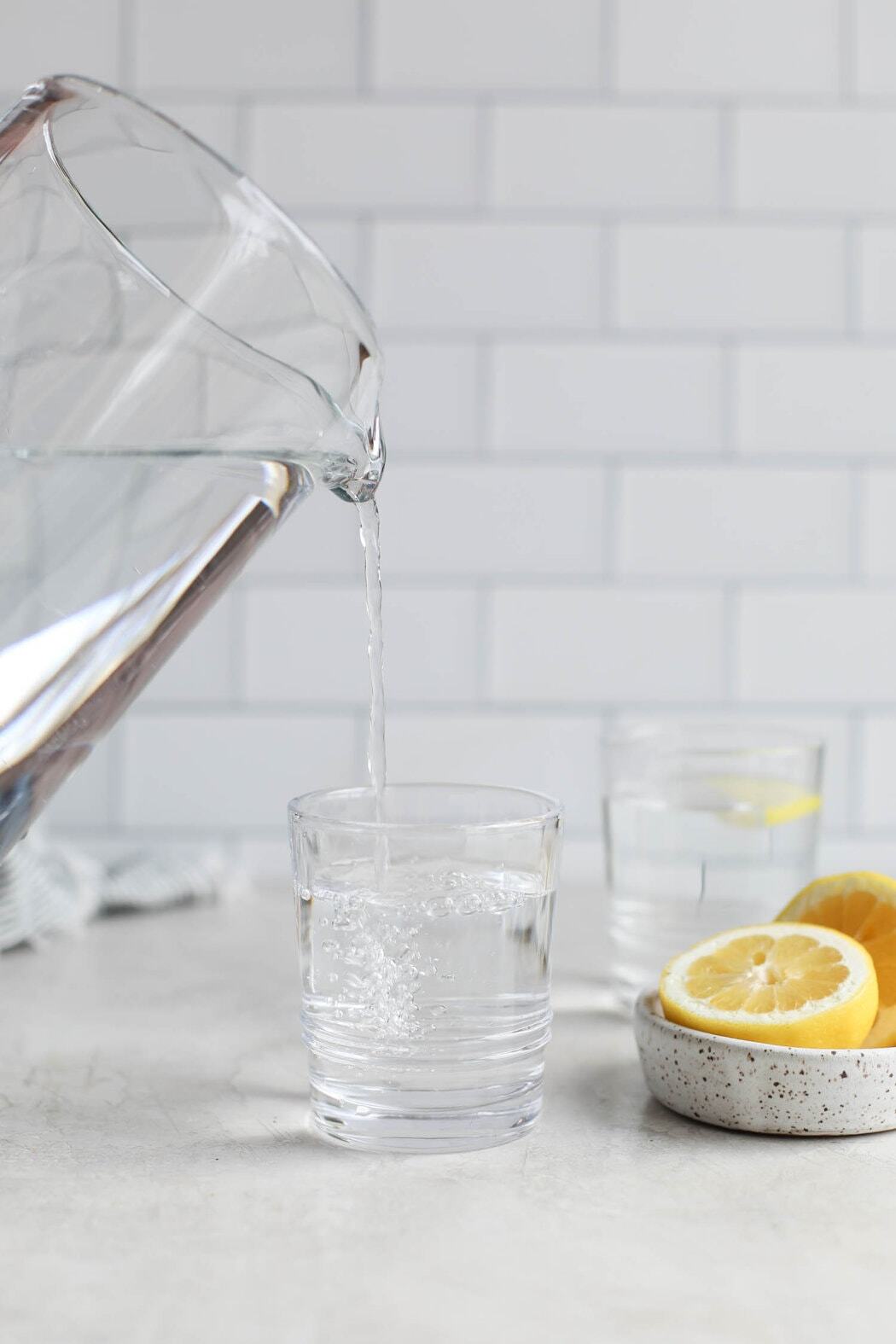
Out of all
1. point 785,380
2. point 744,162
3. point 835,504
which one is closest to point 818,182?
point 744,162

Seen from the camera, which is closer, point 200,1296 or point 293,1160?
point 200,1296

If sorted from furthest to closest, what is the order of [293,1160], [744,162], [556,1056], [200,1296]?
[744,162] → [556,1056] → [293,1160] → [200,1296]

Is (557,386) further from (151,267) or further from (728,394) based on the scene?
(151,267)

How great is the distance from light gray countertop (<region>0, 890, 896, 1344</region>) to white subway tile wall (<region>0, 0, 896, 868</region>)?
513 millimetres

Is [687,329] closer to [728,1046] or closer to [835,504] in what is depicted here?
[835,504]

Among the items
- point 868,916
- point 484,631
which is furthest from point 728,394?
point 868,916

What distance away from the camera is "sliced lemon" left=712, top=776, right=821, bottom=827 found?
769 millimetres

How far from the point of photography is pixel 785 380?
122cm

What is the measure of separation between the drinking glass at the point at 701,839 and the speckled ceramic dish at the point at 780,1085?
155 mm

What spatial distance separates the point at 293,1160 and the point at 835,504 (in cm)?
83

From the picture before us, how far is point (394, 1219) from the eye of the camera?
1.71 ft

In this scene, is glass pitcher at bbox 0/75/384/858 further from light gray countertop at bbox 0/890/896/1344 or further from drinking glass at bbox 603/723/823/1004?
Result: drinking glass at bbox 603/723/823/1004

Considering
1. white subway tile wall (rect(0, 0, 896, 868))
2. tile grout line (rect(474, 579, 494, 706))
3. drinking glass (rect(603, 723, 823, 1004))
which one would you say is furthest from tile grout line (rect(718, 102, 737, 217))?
drinking glass (rect(603, 723, 823, 1004))

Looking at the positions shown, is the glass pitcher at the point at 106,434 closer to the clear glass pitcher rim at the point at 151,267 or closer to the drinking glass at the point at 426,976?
the clear glass pitcher rim at the point at 151,267
